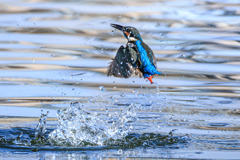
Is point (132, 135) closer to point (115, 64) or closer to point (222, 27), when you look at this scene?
point (115, 64)

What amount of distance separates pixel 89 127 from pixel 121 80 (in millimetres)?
2155

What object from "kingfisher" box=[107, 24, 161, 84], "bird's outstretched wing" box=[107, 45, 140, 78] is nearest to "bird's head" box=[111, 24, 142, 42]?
"kingfisher" box=[107, 24, 161, 84]

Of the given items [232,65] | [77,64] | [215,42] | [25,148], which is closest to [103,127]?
[25,148]

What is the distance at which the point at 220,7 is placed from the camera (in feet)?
39.4

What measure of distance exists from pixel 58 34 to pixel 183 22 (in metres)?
2.57

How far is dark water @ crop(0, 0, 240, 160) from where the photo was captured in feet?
15.7

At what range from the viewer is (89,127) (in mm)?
5246

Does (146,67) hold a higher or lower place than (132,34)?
lower

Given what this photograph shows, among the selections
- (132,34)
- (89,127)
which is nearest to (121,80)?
(89,127)

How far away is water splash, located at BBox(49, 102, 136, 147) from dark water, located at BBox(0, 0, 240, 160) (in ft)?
0.07

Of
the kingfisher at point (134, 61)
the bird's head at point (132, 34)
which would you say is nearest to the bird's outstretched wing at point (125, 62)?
the kingfisher at point (134, 61)

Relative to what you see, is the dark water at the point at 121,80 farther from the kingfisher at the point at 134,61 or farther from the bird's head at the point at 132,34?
the bird's head at the point at 132,34

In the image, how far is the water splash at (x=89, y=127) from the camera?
15.8ft

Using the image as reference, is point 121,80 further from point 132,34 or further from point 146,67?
point 146,67
